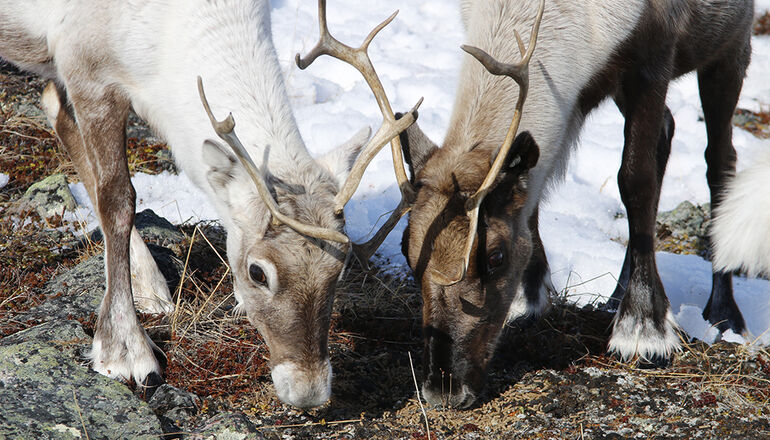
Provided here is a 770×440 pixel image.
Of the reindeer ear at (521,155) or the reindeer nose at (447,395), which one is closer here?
the reindeer ear at (521,155)

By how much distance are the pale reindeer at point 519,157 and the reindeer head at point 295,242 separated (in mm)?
311

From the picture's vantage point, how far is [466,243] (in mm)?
3453

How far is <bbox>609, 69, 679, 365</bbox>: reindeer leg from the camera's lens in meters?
4.27

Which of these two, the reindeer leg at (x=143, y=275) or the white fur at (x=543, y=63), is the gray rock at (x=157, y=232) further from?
the white fur at (x=543, y=63)

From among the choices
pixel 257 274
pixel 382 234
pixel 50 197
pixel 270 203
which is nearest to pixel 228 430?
pixel 257 274

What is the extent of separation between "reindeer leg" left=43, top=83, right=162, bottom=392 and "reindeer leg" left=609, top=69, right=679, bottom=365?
268 centimetres

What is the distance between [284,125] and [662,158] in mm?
3084

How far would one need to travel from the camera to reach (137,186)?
6336mm

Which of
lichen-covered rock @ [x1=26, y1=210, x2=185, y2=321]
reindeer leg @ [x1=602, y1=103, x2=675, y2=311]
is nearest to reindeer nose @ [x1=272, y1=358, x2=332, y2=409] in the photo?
lichen-covered rock @ [x1=26, y1=210, x2=185, y2=321]

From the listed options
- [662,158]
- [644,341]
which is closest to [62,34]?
[644,341]

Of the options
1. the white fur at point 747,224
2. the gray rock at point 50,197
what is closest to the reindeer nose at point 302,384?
the white fur at point 747,224

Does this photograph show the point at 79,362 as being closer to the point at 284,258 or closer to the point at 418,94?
the point at 284,258

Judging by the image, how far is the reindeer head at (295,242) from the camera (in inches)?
131

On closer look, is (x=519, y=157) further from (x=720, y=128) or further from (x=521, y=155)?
(x=720, y=128)
